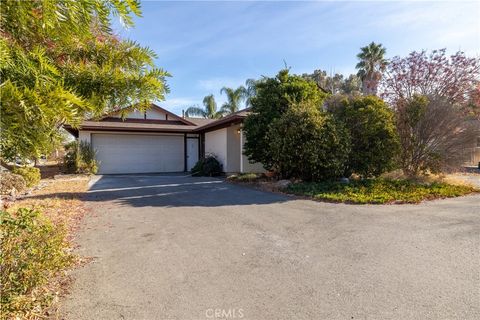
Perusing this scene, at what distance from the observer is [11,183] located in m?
9.72

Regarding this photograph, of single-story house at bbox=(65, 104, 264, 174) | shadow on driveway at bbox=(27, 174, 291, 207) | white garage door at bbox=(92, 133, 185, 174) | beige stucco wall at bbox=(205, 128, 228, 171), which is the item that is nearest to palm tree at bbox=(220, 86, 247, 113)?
single-story house at bbox=(65, 104, 264, 174)

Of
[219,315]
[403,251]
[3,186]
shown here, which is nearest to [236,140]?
[3,186]

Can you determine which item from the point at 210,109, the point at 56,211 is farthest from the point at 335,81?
the point at 56,211

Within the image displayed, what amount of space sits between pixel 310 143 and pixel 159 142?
11732mm

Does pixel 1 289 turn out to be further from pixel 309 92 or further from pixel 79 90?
pixel 309 92

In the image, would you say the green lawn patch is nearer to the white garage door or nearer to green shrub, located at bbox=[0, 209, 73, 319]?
green shrub, located at bbox=[0, 209, 73, 319]

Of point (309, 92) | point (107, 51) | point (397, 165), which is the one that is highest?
point (309, 92)

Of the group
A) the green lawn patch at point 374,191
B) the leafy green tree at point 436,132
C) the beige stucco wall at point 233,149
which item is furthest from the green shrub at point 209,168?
the leafy green tree at point 436,132

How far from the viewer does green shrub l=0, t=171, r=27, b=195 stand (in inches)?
364

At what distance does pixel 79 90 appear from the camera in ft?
8.16

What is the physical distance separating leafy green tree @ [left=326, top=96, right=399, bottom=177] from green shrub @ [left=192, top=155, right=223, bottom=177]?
7.08m

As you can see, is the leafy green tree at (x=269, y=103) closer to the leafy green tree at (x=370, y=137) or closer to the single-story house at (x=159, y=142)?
the leafy green tree at (x=370, y=137)

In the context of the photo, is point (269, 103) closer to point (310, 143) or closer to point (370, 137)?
point (310, 143)

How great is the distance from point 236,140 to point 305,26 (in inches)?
292
